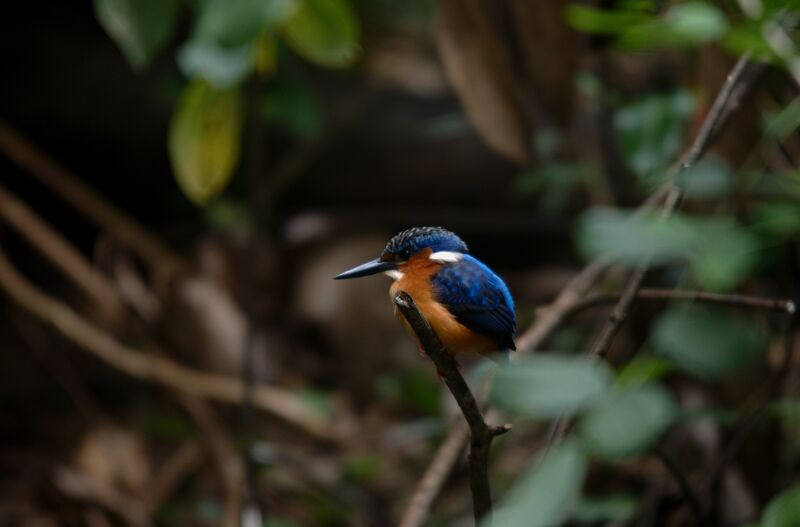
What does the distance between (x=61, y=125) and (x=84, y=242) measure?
1.58ft

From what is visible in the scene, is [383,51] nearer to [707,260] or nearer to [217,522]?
[217,522]

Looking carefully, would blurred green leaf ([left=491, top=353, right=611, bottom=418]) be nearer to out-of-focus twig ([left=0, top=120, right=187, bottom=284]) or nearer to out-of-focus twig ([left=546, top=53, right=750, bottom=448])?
out-of-focus twig ([left=546, top=53, right=750, bottom=448])

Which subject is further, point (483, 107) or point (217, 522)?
point (217, 522)

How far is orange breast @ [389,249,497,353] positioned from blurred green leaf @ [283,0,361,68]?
3.40 feet

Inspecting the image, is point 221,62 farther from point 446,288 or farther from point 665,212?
point 446,288

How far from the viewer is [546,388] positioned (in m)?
0.47

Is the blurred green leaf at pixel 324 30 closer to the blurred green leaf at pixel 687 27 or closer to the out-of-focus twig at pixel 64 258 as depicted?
the blurred green leaf at pixel 687 27

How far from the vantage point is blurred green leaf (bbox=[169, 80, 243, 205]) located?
5.26 ft

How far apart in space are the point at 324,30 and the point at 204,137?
0.29m

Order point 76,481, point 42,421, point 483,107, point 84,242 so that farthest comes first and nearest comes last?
point 84,242, point 42,421, point 76,481, point 483,107

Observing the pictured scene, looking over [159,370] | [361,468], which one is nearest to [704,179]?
[361,468]

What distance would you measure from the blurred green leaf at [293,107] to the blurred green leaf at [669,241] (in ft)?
7.19

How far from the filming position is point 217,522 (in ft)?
8.87

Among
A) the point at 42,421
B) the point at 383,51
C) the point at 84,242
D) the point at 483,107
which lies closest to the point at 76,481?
the point at 42,421
